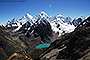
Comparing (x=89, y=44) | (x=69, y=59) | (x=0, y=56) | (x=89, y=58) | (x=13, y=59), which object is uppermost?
(x=0, y=56)

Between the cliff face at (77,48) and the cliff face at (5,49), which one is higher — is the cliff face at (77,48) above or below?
below

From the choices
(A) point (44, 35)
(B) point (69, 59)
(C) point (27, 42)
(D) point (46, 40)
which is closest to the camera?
(B) point (69, 59)

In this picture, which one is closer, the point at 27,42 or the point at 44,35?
the point at 27,42

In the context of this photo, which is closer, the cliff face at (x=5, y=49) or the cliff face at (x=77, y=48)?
the cliff face at (x=77, y=48)

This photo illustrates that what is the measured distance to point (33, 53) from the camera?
85.2 m

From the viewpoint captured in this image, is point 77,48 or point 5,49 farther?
point 5,49

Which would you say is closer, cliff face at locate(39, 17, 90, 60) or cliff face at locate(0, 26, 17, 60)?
cliff face at locate(39, 17, 90, 60)

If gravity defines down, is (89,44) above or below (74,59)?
above

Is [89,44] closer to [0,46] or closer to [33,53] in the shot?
[33,53]

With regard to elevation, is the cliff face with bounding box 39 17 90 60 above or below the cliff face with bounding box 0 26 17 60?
below

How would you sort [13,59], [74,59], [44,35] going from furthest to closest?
[44,35] < [13,59] < [74,59]

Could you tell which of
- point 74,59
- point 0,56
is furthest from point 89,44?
point 0,56

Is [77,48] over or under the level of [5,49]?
under

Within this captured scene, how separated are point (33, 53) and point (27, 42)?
1991 inches
